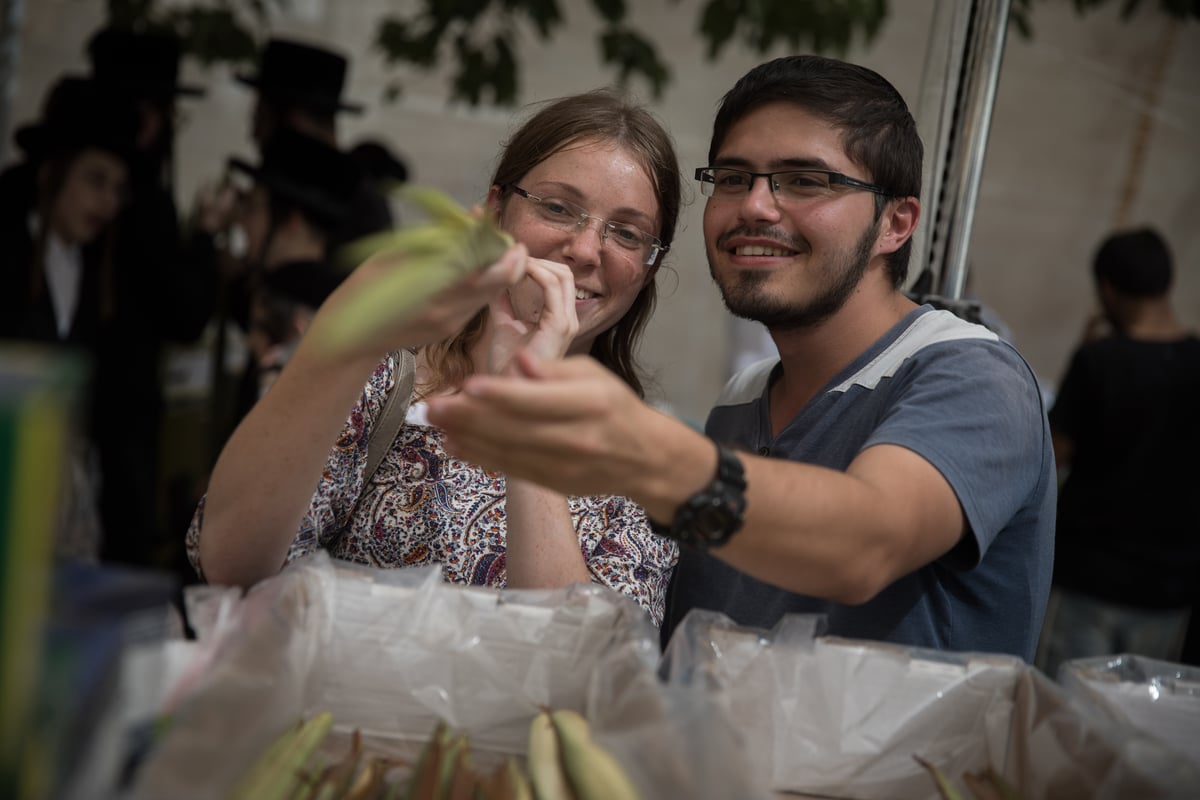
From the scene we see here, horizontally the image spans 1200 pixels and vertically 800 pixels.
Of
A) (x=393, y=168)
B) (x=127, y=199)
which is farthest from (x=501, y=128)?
(x=127, y=199)

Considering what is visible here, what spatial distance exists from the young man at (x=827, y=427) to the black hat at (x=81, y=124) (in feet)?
8.93

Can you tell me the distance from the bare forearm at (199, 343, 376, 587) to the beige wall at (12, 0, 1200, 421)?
14.0ft

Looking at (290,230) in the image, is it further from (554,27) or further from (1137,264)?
(1137,264)

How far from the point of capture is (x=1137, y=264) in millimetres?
3594

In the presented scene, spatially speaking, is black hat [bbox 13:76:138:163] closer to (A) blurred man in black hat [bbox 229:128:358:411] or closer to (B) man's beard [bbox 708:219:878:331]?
(A) blurred man in black hat [bbox 229:128:358:411]

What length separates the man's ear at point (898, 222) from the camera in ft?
5.86

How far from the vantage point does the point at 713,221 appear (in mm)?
1729

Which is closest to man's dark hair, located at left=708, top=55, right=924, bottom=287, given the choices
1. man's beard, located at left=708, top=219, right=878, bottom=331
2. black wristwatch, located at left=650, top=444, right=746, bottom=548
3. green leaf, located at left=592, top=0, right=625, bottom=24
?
man's beard, located at left=708, top=219, right=878, bottom=331

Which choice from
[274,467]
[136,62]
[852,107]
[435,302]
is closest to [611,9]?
[136,62]

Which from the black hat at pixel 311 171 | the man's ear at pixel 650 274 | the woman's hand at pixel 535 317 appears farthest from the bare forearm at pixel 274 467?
the black hat at pixel 311 171

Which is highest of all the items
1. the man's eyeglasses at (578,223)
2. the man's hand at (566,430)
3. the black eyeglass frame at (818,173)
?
the black eyeglass frame at (818,173)

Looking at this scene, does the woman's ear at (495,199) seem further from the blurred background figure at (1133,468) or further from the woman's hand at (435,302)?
the blurred background figure at (1133,468)

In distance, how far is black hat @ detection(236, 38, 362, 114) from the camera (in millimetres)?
3861

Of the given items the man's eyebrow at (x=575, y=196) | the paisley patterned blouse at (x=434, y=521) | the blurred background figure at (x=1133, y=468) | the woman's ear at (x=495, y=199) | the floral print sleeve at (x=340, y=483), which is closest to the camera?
the floral print sleeve at (x=340, y=483)
